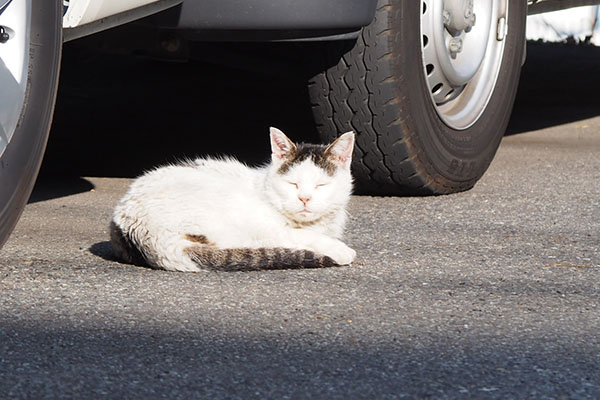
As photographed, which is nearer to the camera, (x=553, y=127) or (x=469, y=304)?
(x=469, y=304)

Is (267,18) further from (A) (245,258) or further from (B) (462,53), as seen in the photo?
(B) (462,53)

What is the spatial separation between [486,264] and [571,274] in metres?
0.26

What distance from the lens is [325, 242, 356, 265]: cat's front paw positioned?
297 cm

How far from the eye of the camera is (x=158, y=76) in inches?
294

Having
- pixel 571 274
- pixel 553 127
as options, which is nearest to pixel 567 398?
pixel 571 274

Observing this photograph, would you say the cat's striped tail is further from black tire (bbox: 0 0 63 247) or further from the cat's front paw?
black tire (bbox: 0 0 63 247)

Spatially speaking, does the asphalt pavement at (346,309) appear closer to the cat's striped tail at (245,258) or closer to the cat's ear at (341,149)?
the cat's striped tail at (245,258)

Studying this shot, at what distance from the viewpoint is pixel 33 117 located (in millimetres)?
2719

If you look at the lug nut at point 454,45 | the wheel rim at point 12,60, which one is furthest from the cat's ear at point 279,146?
the lug nut at point 454,45

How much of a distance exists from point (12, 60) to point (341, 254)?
3.61 ft

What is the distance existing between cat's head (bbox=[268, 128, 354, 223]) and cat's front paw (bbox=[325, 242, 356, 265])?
0.72ft

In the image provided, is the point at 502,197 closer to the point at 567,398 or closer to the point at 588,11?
the point at 567,398

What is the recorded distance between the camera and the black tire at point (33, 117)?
263 cm

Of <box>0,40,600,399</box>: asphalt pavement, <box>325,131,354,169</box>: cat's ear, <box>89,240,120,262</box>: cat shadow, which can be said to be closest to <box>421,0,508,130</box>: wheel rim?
<box>0,40,600,399</box>: asphalt pavement
